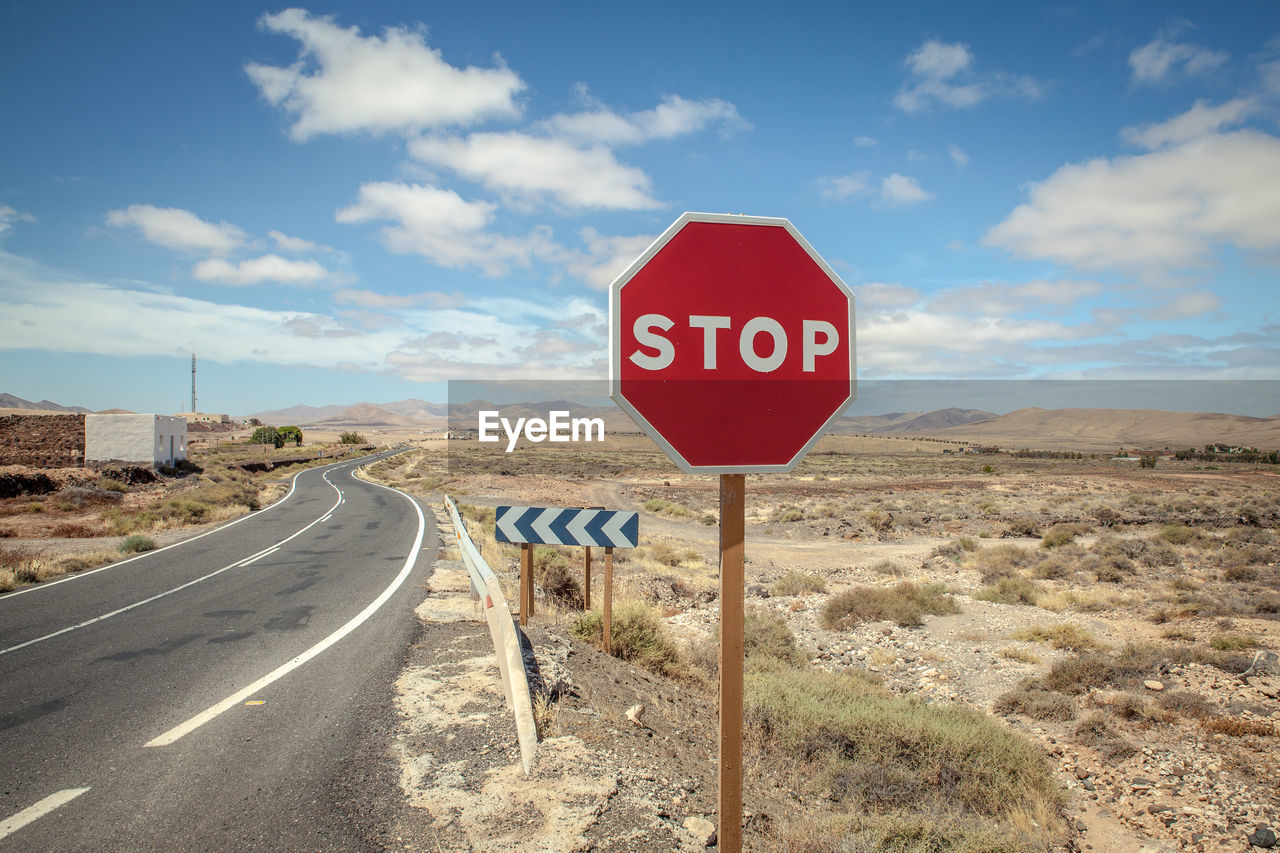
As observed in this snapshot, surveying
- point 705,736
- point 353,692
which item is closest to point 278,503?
point 353,692

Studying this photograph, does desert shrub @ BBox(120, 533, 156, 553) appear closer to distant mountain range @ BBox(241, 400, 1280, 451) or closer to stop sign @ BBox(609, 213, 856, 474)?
stop sign @ BBox(609, 213, 856, 474)

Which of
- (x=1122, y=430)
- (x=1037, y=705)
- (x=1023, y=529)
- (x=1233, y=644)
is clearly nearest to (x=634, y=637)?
(x=1037, y=705)

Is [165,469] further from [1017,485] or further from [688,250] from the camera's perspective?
[1017,485]

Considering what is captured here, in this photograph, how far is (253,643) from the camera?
7.41 meters

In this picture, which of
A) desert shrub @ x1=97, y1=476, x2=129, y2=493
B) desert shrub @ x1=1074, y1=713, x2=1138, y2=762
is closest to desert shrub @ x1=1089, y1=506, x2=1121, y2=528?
desert shrub @ x1=1074, y1=713, x2=1138, y2=762

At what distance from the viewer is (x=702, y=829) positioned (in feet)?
11.3

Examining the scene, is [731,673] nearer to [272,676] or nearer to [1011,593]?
[272,676]

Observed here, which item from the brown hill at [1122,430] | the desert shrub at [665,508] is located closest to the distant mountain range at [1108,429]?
the brown hill at [1122,430]

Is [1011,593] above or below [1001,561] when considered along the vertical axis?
above

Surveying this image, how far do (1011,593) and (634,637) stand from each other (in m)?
10.7

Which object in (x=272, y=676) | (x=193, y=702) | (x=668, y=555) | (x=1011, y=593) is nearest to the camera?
(x=193, y=702)

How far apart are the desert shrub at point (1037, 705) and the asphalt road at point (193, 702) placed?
732 centimetres

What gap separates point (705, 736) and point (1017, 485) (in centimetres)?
4899

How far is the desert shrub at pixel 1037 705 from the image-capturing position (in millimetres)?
7504
